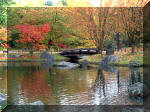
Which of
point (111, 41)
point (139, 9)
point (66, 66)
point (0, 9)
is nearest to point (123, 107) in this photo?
point (0, 9)

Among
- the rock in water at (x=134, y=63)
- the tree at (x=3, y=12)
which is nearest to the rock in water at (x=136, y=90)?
the tree at (x=3, y=12)

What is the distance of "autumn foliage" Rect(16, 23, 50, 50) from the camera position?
5234cm

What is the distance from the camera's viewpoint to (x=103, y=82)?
76.8ft

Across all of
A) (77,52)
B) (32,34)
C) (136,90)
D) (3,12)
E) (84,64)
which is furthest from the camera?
(77,52)

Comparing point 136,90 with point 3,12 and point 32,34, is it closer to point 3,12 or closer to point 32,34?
point 3,12

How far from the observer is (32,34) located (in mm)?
52469

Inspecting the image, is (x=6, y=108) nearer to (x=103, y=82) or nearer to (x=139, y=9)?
(x=103, y=82)

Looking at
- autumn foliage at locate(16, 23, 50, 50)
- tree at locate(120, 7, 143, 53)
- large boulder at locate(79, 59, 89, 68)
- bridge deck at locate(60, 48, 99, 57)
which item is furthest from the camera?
bridge deck at locate(60, 48, 99, 57)

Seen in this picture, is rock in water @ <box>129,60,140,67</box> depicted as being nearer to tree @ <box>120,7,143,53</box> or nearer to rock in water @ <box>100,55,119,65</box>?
rock in water @ <box>100,55,119,65</box>

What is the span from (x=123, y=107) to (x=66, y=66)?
84.0ft

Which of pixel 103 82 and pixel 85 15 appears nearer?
pixel 103 82

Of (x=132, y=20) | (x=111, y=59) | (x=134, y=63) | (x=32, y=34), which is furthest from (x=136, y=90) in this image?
(x=32, y=34)

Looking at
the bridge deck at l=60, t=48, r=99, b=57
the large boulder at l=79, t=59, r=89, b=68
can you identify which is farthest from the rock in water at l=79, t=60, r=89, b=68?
the bridge deck at l=60, t=48, r=99, b=57

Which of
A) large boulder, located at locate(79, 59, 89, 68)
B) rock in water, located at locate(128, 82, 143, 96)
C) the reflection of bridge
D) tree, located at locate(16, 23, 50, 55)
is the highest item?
tree, located at locate(16, 23, 50, 55)
